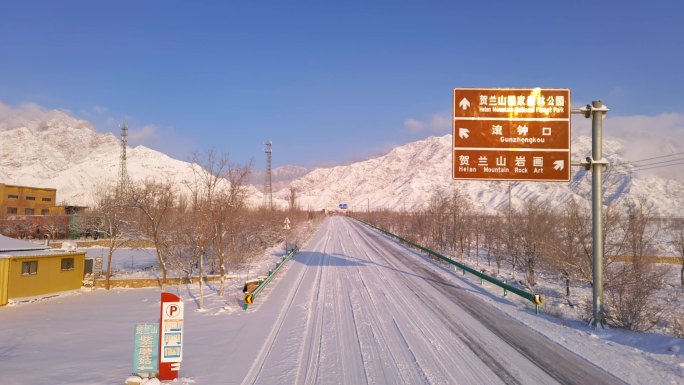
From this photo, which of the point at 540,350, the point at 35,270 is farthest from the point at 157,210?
the point at 540,350

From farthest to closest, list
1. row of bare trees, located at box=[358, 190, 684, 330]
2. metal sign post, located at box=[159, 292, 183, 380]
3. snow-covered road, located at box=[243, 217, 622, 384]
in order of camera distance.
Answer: row of bare trees, located at box=[358, 190, 684, 330] → snow-covered road, located at box=[243, 217, 622, 384] → metal sign post, located at box=[159, 292, 183, 380]

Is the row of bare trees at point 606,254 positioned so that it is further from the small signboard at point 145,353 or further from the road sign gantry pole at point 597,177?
the small signboard at point 145,353

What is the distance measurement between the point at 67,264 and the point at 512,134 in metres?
26.5

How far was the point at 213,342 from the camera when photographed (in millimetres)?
10555

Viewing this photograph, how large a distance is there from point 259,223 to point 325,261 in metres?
18.8

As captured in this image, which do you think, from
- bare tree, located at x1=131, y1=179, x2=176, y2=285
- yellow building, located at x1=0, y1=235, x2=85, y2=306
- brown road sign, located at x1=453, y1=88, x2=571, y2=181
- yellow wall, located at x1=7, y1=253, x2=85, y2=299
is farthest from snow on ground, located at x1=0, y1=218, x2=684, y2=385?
brown road sign, located at x1=453, y1=88, x2=571, y2=181

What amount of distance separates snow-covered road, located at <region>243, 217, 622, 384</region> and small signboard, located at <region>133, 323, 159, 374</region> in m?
1.85

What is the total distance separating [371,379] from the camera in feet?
25.7

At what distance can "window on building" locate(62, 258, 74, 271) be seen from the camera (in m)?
23.7

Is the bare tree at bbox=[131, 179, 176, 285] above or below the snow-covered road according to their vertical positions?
above

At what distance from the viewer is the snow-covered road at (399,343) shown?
26.5 feet

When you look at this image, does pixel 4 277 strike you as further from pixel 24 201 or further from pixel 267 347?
pixel 24 201

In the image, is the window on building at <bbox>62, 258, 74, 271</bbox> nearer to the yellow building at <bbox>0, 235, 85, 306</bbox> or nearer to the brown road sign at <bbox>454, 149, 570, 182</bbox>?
the yellow building at <bbox>0, 235, 85, 306</bbox>

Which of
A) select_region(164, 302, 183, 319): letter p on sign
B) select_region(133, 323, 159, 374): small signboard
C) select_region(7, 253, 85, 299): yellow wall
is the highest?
select_region(164, 302, 183, 319): letter p on sign
